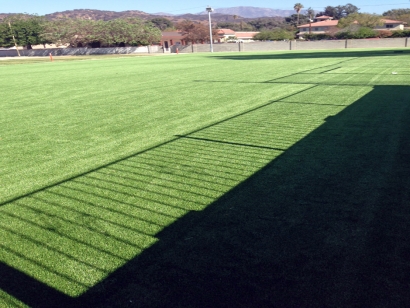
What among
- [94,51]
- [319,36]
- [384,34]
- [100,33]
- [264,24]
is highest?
[264,24]

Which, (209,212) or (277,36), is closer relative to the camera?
(209,212)

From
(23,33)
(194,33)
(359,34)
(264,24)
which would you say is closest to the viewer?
(359,34)

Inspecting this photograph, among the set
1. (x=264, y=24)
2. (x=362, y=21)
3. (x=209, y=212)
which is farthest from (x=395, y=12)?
(x=209, y=212)

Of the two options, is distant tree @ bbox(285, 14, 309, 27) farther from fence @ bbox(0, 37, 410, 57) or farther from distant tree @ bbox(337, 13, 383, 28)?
fence @ bbox(0, 37, 410, 57)

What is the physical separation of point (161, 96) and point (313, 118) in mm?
5842

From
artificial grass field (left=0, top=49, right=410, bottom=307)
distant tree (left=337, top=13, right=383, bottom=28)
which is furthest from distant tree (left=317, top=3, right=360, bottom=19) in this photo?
artificial grass field (left=0, top=49, right=410, bottom=307)

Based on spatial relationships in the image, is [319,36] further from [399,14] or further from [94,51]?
[399,14]

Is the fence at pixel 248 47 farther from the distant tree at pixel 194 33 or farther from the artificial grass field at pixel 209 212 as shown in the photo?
the artificial grass field at pixel 209 212

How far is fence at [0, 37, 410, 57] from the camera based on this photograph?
51094 millimetres

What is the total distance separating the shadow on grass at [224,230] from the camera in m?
2.64

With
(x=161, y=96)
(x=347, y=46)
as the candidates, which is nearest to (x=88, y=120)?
(x=161, y=96)

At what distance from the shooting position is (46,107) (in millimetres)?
10766

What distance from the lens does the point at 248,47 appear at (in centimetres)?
6097

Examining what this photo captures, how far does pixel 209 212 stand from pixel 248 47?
6069 cm
